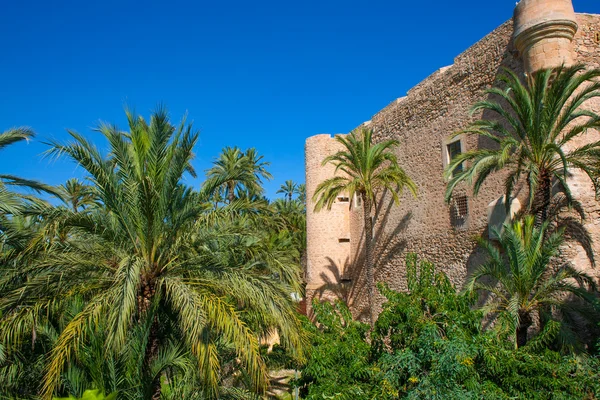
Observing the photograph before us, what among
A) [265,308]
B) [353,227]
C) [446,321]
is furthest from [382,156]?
[265,308]

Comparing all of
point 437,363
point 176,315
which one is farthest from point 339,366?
point 176,315

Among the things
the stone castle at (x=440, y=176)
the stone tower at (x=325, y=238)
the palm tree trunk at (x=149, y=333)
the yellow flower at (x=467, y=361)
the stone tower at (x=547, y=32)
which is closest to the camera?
the yellow flower at (x=467, y=361)

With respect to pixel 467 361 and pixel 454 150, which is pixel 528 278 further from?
pixel 454 150

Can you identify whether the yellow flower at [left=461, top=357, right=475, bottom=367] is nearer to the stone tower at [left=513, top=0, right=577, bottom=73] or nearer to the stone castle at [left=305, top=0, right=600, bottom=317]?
the stone castle at [left=305, top=0, right=600, bottom=317]

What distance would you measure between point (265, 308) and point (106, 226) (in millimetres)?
2451

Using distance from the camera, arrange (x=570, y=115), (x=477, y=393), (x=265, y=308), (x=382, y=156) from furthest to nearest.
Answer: (x=382, y=156) < (x=570, y=115) < (x=265, y=308) < (x=477, y=393)

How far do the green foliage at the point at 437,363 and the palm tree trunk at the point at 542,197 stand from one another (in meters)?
2.70

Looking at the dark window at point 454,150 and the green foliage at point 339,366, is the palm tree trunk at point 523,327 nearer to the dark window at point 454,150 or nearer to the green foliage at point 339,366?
the green foliage at point 339,366

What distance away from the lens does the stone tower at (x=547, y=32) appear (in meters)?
9.16

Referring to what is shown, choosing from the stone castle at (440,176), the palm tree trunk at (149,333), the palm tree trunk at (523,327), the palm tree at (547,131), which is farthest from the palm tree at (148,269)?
the stone castle at (440,176)

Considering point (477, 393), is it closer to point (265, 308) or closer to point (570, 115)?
point (265, 308)

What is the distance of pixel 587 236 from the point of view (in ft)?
28.5

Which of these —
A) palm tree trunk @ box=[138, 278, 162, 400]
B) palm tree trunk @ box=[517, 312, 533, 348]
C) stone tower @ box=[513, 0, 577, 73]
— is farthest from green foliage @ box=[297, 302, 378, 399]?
stone tower @ box=[513, 0, 577, 73]

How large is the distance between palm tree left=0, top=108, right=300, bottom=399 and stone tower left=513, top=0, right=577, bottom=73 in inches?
305
